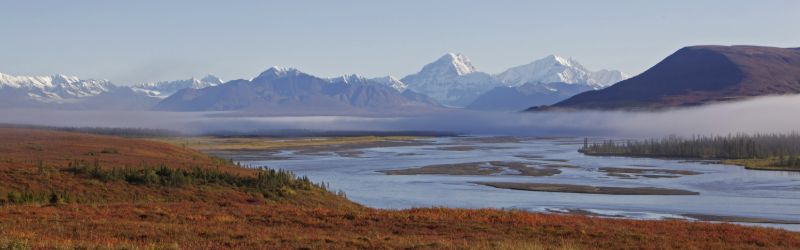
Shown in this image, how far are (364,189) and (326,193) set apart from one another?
74.6ft

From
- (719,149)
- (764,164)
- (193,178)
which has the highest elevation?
(719,149)

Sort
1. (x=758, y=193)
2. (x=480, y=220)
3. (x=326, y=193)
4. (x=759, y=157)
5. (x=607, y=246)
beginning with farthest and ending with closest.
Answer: (x=759, y=157), (x=758, y=193), (x=326, y=193), (x=480, y=220), (x=607, y=246)

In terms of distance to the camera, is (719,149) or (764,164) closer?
(764,164)

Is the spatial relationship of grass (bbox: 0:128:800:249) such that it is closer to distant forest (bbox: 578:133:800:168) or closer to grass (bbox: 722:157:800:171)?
grass (bbox: 722:157:800:171)

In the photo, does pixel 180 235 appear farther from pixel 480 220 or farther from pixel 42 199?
pixel 42 199

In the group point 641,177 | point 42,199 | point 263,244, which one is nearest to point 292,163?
point 641,177

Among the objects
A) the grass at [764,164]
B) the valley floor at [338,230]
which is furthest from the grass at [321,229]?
the grass at [764,164]

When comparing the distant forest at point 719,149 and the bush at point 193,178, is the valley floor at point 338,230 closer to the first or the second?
the bush at point 193,178

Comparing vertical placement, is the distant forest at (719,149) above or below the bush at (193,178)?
above

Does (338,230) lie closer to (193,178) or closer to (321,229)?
(321,229)

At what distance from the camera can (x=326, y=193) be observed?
64.3 m

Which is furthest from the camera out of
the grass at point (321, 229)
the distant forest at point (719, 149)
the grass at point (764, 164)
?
the distant forest at point (719, 149)

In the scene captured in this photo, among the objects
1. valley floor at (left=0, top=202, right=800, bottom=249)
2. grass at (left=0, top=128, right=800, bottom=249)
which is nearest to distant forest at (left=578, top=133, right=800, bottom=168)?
grass at (left=0, top=128, right=800, bottom=249)

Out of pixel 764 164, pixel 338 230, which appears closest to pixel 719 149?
pixel 764 164
